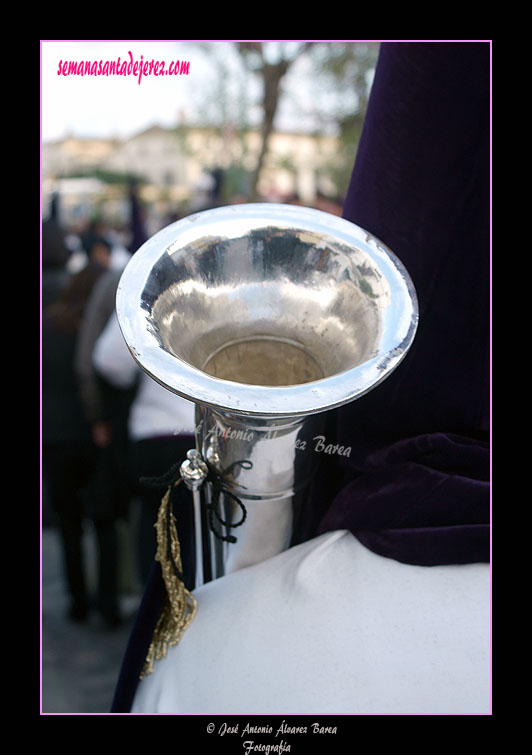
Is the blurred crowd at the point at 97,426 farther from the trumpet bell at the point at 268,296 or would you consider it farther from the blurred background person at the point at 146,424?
the trumpet bell at the point at 268,296

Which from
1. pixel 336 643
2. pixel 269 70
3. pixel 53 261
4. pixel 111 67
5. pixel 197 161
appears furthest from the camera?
pixel 197 161

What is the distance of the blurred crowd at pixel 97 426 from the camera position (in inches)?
118

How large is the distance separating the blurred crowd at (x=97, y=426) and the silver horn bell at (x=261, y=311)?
5.15 ft

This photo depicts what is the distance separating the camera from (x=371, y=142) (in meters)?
1.33

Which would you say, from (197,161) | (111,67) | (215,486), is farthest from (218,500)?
(197,161)

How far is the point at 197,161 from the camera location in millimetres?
10664

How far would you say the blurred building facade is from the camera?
8.51 meters

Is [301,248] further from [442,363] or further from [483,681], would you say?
[483,681]

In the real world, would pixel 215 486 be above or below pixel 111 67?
below

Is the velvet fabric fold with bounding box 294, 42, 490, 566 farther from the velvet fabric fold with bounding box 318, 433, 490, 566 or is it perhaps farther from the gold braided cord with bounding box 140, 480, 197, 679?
the gold braided cord with bounding box 140, 480, 197, 679

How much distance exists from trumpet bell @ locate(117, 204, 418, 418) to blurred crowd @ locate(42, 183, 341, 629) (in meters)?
1.58

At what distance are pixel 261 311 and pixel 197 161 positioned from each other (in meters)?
10.0

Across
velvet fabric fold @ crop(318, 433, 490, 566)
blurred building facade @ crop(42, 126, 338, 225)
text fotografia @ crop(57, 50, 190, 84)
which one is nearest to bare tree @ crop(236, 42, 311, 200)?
blurred building facade @ crop(42, 126, 338, 225)
